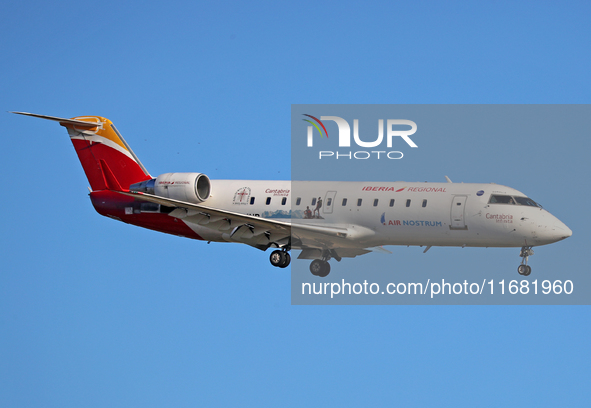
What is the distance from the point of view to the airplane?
3103cm

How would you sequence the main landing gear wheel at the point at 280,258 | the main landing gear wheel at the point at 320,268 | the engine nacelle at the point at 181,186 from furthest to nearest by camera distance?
1. the main landing gear wheel at the point at 320,268
2. the engine nacelle at the point at 181,186
3. the main landing gear wheel at the point at 280,258

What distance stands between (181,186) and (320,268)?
7128 mm

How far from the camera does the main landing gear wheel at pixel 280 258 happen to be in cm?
3378

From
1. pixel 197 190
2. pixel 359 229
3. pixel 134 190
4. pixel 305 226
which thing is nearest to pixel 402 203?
pixel 359 229

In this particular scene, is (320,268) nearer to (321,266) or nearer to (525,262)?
(321,266)

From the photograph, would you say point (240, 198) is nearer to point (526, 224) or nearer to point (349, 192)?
point (349, 192)

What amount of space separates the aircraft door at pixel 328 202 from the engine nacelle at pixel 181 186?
5655 millimetres

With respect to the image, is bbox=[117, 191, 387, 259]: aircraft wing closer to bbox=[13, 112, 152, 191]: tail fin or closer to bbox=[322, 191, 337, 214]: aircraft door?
bbox=[322, 191, 337, 214]: aircraft door

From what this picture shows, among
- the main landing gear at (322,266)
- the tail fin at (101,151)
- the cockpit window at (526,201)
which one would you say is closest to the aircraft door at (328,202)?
the main landing gear at (322,266)

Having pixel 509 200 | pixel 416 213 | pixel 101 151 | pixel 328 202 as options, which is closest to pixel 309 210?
pixel 328 202

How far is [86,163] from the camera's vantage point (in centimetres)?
3788

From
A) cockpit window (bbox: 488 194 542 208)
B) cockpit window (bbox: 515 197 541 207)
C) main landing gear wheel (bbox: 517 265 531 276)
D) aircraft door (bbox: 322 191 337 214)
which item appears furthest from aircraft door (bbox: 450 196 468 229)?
aircraft door (bbox: 322 191 337 214)

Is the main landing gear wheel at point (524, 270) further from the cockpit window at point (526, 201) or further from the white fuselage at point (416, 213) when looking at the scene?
the cockpit window at point (526, 201)

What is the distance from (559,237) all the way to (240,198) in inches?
531
